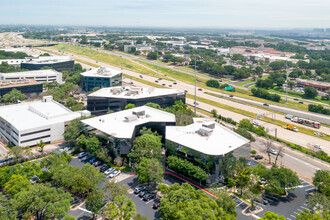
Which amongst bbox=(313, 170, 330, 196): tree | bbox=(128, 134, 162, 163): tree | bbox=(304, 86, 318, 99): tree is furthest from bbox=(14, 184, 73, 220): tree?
bbox=(304, 86, 318, 99): tree

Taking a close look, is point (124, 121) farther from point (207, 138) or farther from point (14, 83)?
point (14, 83)

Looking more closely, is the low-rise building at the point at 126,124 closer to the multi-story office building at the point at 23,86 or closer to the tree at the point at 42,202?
the tree at the point at 42,202

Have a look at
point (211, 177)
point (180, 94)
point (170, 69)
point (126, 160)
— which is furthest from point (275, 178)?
point (170, 69)

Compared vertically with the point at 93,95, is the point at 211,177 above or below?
below

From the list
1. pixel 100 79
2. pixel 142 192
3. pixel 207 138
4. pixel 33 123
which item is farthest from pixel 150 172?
pixel 100 79

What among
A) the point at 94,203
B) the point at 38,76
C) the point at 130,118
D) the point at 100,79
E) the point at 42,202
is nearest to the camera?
the point at 42,202

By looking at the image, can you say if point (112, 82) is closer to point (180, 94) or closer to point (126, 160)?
point (180, 94)
